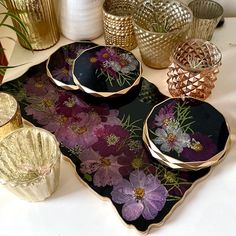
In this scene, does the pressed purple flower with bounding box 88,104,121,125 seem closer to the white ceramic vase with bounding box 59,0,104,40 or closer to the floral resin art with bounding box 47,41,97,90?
the floral resin art with bounding box 47,41,97,90

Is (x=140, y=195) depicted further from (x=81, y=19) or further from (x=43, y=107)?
(x=81, y=19)

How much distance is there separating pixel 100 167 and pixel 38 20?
1.14 feet

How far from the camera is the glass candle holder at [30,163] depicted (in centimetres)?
50

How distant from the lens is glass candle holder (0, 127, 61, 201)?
497mm

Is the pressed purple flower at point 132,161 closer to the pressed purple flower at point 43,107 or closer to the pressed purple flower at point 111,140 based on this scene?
the pressed purple flower at point 111,140

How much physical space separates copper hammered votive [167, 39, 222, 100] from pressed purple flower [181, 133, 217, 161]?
0.10 metres

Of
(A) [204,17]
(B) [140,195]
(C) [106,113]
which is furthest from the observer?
(A) [204,17]

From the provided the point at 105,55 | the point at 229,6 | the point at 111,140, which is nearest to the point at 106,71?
the point at 105,55

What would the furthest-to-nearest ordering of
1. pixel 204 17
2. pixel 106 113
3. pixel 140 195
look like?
1. pixel 204 17
2. pixel 106 113
3. pixel 140 195

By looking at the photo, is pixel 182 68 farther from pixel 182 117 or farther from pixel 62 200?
pixel 62 200

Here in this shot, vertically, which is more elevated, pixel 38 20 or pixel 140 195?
pixel 38 20

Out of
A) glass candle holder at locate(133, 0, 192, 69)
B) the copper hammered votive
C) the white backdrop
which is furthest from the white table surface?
the white backdrop

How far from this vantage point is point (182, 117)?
Answer: 0.59 meters

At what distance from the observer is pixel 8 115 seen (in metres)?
0.59
